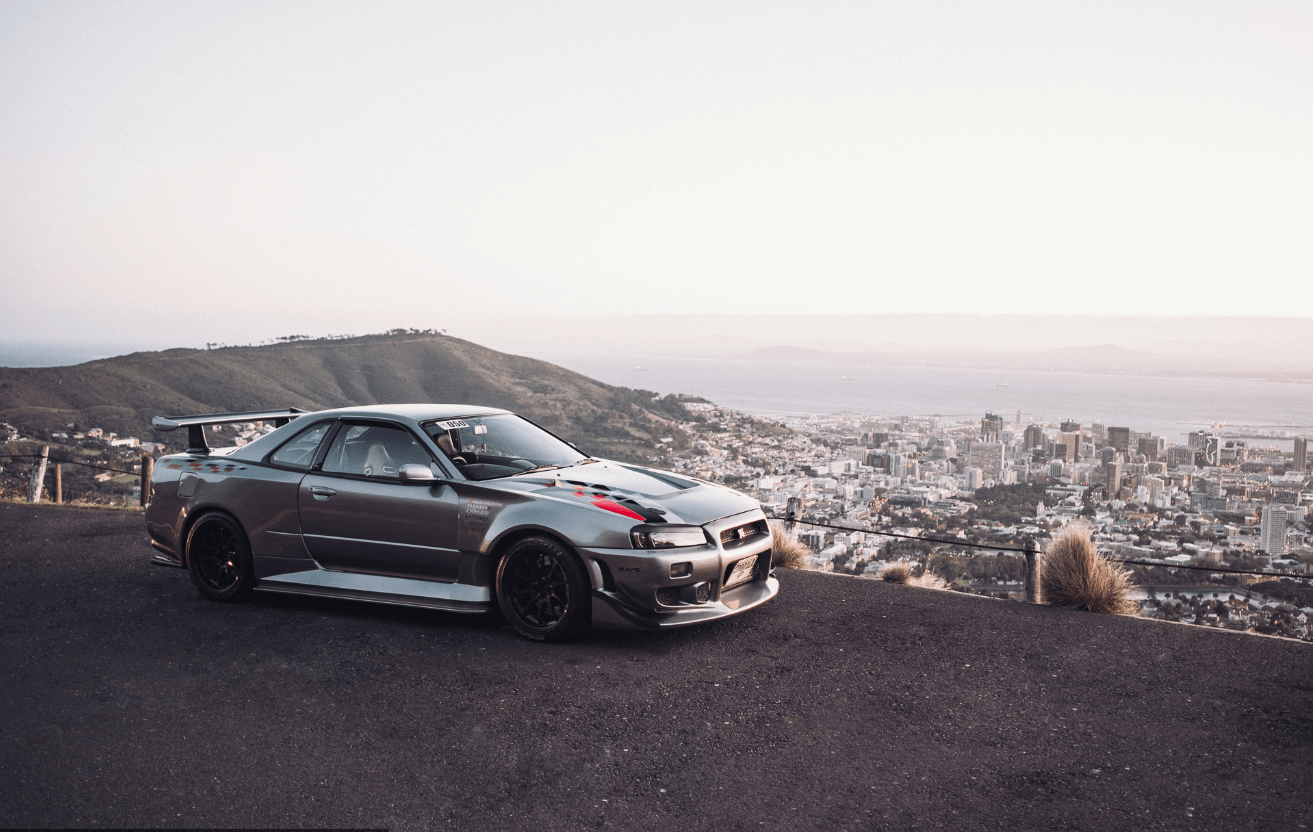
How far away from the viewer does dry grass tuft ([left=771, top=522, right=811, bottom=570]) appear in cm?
856

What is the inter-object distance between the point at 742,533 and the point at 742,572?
10.8 inches

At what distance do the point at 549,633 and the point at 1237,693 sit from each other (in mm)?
4175

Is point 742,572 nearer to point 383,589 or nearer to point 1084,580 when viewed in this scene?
point 383,589

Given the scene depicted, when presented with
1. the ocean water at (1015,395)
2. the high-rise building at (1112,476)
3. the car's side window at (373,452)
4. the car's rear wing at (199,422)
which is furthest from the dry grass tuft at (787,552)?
the ocean water at (1015,395)

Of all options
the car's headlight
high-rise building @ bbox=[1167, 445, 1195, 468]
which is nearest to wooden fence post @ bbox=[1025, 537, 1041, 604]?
the car's headlight

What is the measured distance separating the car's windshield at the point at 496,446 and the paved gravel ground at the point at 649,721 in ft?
3.88

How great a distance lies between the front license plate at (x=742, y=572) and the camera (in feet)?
19.4

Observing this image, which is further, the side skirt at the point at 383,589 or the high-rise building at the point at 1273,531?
the high-rise building at the point at 1273,531

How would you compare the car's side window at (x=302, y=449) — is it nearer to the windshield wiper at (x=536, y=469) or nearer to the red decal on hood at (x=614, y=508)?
the windshield wiper at (x=536, y=469)

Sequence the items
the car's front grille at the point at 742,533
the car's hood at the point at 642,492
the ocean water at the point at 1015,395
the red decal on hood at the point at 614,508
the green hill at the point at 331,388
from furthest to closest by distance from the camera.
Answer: the ocean water at the point at 1015,395
the green hill at the point at 331,388
the car's front grille at the point at 742,533
the car's hood at the point at 642,492
the red decal on hood at the point at 614,508

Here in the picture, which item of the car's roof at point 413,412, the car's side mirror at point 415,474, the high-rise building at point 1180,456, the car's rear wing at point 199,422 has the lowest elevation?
the high-rise building at point 1180,456

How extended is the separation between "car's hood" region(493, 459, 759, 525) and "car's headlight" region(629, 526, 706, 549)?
0.22 feet

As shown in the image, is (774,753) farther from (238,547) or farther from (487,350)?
(487,350)

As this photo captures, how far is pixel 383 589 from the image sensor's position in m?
6.08
